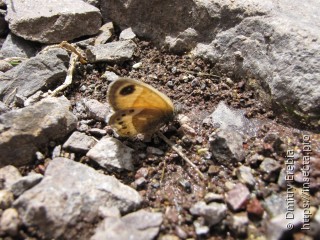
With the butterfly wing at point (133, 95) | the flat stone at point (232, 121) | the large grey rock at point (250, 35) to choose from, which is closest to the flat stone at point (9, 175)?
the butterfly wing at point (133, 95)

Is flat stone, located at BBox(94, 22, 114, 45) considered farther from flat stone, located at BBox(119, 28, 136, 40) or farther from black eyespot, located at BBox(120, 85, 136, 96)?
black eyespot, located at BBox(120, 85, 136, 96)

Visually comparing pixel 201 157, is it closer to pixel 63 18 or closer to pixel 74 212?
pixel 74 212

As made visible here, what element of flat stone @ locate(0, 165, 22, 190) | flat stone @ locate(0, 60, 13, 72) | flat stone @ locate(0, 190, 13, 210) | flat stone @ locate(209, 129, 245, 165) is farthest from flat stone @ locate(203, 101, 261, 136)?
flat stone @ locate(0, 60, 13, 72)

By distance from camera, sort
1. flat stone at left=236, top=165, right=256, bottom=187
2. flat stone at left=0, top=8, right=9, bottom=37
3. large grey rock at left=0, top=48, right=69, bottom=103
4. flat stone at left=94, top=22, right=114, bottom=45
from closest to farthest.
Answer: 1. flat stone at left=236, top=165, right=256, bottom=187
2. large grey rock at left=0, top=48, right=69, bottom=103
3. flat stone at left=94, top=22, right=114, bottom=45
4. flat stone at left=0, top=8, right=9, bottom=37

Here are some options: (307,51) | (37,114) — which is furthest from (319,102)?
(37,114)

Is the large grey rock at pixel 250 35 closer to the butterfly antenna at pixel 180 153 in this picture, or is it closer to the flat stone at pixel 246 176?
the flat stone at pixel 246 176

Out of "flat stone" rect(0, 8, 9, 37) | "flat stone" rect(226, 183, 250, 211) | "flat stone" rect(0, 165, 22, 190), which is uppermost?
"flat stone" rect(0, 8, 9, 37)
